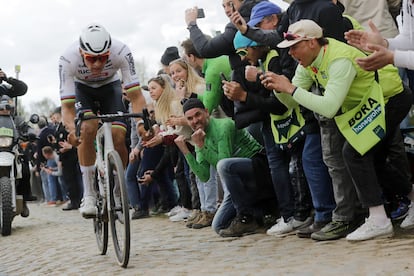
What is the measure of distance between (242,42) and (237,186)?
1.52 m

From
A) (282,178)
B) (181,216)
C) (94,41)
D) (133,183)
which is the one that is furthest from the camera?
(133,183)

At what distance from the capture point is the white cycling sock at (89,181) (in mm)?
6654

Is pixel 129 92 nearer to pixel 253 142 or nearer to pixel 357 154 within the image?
pixel 253 142

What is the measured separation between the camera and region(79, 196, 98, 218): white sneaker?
6480 mm

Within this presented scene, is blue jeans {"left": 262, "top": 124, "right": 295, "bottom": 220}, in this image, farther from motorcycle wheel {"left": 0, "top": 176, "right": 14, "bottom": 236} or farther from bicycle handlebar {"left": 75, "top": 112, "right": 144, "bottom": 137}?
motorcycle wheel {"left": 0, "top": 176, "right": 14, "bottom": 236}

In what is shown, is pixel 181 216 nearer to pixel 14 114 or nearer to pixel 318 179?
pixel 14 114

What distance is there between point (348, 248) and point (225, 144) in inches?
90.7

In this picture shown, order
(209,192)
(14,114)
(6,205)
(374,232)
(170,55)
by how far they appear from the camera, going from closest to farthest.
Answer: (374,232)
(209,192)
(6,205)
(170,55)
(14,114)

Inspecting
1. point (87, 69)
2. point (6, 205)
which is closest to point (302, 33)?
point (87, 69)

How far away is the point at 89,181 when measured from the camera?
6.69 meters

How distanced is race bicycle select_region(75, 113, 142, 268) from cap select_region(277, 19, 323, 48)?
146cm

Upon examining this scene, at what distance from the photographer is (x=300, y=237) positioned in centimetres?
614

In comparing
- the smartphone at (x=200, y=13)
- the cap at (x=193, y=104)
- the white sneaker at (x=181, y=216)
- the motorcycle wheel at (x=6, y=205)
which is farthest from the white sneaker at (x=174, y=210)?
the smartphone at (x=200, y=13)

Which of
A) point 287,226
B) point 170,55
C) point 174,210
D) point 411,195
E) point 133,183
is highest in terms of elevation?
point 170,55
